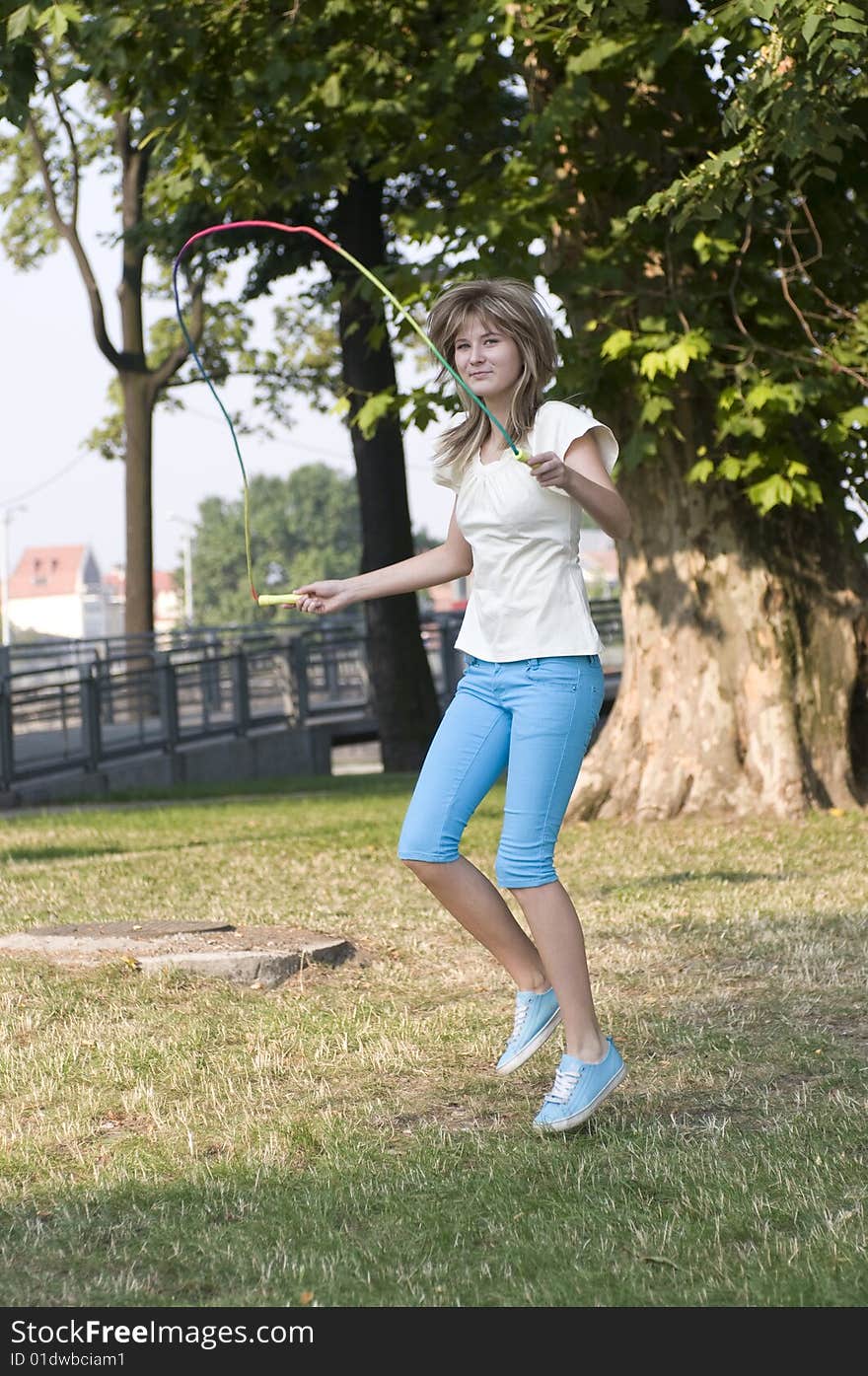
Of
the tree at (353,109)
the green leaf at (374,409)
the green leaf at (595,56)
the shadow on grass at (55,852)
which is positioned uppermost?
the tree at (353,109)

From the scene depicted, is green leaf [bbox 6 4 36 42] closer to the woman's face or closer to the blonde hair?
the blonde hair

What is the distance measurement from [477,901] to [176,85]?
8.97 meters

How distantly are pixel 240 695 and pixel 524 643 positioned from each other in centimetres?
1866

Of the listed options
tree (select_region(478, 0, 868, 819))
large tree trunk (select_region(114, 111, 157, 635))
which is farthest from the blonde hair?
large tree trunk (select_region(114, 111, 157, 635))

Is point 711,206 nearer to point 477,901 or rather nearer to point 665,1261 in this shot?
point 477,901

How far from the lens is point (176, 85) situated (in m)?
12.1

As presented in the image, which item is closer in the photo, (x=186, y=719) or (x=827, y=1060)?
(x=827, y=1060)

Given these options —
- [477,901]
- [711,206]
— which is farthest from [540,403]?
[711,206]

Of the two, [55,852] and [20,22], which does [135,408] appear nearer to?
[55,852]

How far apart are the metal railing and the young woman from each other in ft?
48.2

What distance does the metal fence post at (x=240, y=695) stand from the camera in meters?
22.8

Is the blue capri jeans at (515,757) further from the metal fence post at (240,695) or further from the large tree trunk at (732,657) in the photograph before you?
the metal fence post at (240,695)

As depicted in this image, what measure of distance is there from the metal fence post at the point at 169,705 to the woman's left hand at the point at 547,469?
17623 mm

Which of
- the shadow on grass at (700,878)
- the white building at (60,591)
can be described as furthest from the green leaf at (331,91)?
the white building at (60,591)
